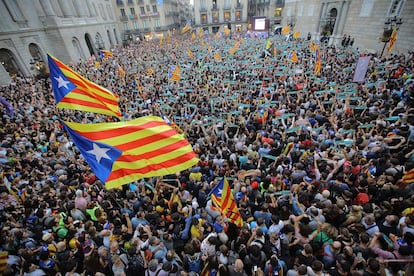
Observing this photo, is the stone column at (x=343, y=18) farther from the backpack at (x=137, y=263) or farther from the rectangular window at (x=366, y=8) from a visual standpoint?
the backpack at (x=137, y=263)

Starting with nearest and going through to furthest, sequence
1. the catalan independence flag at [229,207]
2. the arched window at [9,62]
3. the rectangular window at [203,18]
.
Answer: the catalan independence flag at [229,207]
the arched window at [9,62]
the rectangular window at [203,18]

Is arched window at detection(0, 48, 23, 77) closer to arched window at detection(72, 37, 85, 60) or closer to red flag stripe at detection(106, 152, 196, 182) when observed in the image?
arched window at detection(72, 37, 85, 60)

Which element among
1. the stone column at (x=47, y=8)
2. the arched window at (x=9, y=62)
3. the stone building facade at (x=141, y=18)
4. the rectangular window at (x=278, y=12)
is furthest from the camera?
the stone building facade at (x=141, y=18)

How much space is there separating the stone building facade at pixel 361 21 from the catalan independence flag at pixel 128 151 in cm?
1802

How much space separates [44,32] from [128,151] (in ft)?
100

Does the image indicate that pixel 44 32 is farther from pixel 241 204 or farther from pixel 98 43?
pixel 241 204

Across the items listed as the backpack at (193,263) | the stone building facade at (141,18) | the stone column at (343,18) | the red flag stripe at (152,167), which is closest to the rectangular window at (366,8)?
the stone column at (343,18)

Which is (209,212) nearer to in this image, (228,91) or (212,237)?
(212,237)

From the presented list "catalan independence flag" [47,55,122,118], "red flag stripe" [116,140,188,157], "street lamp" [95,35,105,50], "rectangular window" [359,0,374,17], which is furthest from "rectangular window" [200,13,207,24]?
"red flag stripe" [116,140,188,157]

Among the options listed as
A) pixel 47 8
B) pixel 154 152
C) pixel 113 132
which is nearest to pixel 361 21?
pixel 154 152

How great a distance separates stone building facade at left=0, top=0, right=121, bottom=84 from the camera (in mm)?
20078

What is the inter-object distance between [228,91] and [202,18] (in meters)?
51.9

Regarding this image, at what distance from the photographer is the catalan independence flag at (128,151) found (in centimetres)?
386

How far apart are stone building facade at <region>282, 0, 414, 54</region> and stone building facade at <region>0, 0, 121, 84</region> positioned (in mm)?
29131
